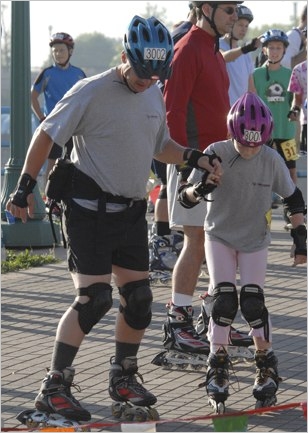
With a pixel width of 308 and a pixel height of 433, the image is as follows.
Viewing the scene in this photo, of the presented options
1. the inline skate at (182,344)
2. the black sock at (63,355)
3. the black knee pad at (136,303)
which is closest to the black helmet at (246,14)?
the inline skate at (182,344)

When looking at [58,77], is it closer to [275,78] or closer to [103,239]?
[275,78]

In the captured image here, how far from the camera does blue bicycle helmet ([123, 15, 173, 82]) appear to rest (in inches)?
259

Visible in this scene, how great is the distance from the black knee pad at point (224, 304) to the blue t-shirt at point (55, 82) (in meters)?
7.73

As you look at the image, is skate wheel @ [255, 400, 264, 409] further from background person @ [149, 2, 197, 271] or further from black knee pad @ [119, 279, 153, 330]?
background person @ [149, 2, 197, 271]

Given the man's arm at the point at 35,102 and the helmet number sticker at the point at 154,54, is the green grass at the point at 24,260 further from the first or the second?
the helmet number sticker at the point at 154,54

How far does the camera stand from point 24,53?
13.7 m

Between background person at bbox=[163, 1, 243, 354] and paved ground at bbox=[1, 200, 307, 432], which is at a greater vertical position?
background person at bbox=[163, 1, 243, 354]

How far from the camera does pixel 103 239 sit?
263 inches

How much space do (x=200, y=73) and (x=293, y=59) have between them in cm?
854

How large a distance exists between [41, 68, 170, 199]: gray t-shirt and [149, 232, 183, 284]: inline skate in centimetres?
429

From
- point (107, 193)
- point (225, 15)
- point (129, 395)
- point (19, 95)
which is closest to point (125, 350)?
point (129, 395)

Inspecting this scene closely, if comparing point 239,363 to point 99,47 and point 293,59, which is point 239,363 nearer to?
point 293,59

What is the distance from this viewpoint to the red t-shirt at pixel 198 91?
8.06 meters

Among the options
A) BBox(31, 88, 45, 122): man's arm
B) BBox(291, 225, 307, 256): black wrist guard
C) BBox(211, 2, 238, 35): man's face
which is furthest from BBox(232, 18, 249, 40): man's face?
BBox(291, 225, 307, 256): black wrist guard
